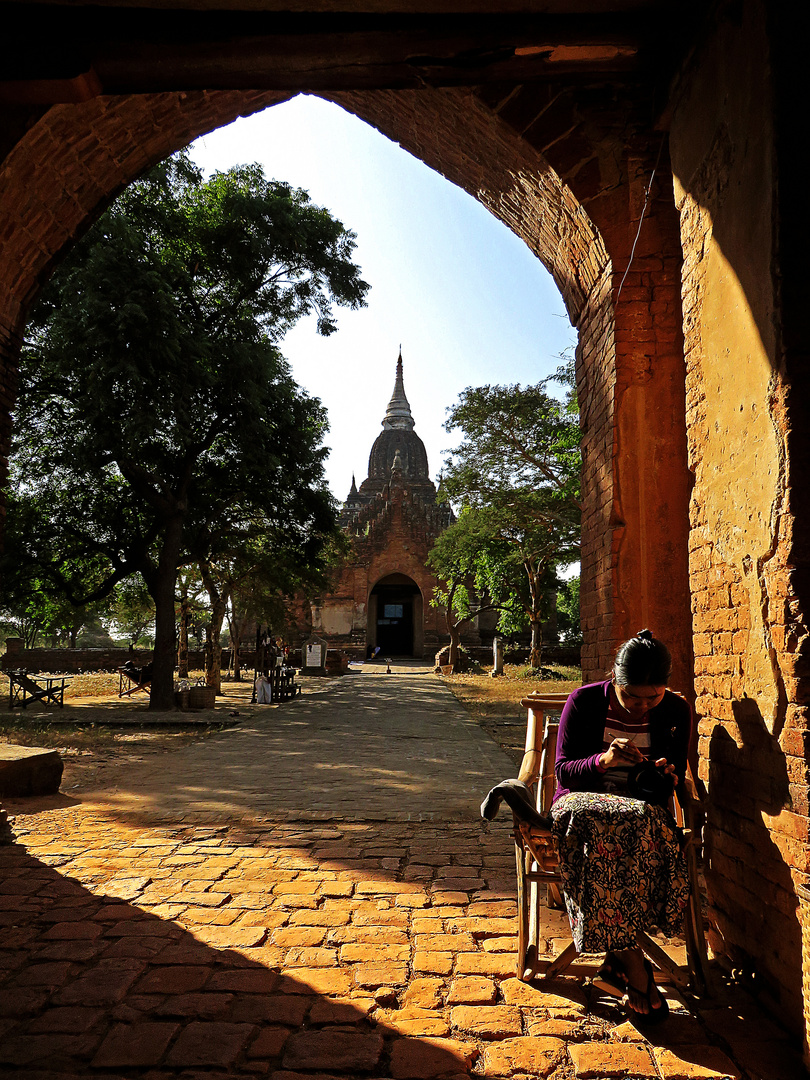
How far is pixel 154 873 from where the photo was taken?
3941mm

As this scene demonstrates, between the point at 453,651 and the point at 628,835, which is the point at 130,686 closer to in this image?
the point at 453,651

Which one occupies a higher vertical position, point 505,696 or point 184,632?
point 184,632

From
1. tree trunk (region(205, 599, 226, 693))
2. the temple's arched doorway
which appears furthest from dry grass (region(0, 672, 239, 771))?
the temple's arched doorway

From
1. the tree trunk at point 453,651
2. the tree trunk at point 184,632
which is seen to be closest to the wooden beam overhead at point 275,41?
→ the tree trunk at point 184,632

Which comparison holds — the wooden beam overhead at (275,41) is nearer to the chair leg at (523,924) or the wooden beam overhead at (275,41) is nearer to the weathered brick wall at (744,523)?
the weathered brick wall at (744,523)

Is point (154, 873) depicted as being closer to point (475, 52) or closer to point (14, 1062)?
point (14, 1062)

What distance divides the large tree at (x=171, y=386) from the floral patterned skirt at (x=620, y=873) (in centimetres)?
1036

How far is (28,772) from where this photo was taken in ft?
19.1

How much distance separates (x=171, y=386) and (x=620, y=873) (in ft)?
36.2

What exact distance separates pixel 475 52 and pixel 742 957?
4.14 m

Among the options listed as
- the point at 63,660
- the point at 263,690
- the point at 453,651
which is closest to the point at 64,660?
the point at 63,660

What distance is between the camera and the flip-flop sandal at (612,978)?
2.56 meters

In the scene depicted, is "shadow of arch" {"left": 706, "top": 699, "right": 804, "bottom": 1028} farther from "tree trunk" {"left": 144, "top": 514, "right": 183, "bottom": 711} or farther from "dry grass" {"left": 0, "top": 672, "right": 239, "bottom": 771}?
"tree trunk" {"left": 144, "top": 514, "right": 183, "bottom": 711}

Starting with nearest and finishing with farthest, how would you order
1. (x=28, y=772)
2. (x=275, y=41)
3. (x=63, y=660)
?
(x=275, y=41) → (x=28, y=772) → (x=63, y=660)
